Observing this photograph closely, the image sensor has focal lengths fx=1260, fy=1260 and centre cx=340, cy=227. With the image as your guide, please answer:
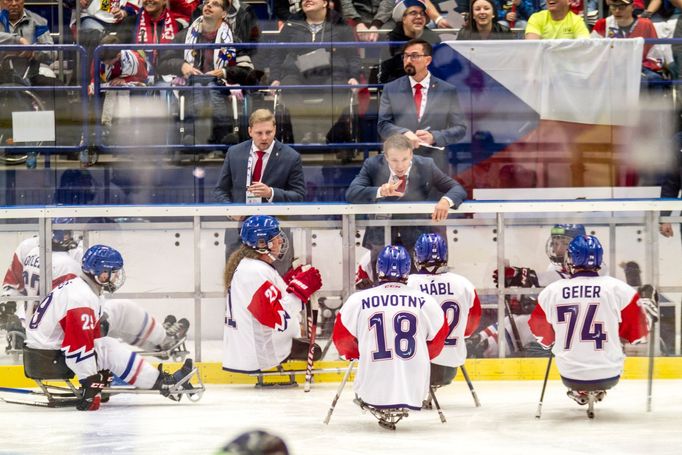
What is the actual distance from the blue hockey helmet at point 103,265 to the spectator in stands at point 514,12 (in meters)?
2.85

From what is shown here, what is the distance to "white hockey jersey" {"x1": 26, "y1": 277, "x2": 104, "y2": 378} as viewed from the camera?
630 centimetres

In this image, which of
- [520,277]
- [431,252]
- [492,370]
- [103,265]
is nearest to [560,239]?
[520,277]

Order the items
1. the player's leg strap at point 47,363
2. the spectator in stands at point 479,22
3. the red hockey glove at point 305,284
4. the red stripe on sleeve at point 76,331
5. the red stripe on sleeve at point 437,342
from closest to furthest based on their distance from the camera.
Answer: the red stripe on sleeve at point 437,342, the red stripe on sleeve at point 76,331, the player's leg strap at point 47,363, the red hockey glove at point 305,284, the spectator in stands at point 479,22

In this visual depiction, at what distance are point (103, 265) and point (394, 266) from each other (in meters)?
1.62

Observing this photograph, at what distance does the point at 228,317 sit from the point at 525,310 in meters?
1.74

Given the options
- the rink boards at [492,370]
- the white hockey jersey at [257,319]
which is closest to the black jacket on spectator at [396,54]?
the white hockey jersey at [257,319]

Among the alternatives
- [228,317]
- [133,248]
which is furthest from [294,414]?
[133,248]

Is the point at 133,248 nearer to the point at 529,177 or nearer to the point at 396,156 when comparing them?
the point at 396,156

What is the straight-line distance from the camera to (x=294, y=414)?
20.6 feet

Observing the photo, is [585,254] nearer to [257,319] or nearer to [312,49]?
[257,319]

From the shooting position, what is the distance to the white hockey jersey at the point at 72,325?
20.7 ft

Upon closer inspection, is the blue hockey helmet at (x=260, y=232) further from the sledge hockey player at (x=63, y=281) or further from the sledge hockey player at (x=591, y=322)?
the sledge hockey player at (x=591, y=322)

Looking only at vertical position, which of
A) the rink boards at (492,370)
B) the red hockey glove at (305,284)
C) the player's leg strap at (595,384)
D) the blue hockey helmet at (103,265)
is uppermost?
the blue hockey helmet at (103,265)

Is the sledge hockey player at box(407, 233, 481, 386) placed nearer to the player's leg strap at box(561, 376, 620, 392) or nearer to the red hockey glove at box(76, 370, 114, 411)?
the player's leg strap at box(561, 376, 620, 392)
